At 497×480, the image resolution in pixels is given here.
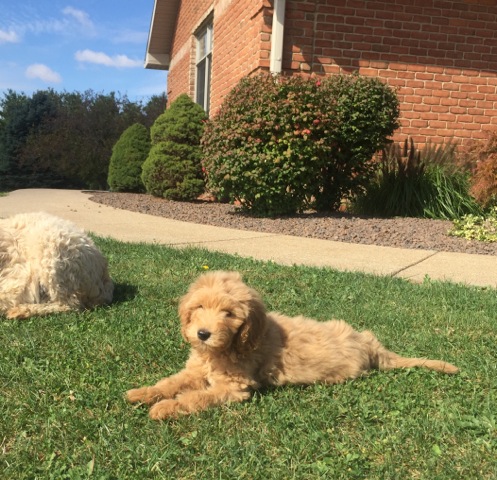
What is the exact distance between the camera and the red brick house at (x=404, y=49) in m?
11.3

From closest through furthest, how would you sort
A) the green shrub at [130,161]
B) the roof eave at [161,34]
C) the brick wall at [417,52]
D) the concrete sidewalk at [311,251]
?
1. the concrete sidewalk at [311,251]
2. the brick wall at [417,52]
3. the green shrub at [130,161]
4. the roof eave at [161,34]

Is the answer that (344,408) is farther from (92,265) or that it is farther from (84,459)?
(92,265)

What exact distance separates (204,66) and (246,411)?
57.7 feet

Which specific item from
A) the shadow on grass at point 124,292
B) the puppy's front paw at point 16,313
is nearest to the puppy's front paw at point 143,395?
the puppy's front paw at point 16,313

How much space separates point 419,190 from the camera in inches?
414

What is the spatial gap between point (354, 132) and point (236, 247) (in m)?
4.02

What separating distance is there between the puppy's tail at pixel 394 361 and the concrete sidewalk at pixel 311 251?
2380 millimetres

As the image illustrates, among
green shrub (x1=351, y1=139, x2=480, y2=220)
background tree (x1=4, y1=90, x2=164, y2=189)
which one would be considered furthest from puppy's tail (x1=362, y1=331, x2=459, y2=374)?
background tree (x1=4, y1=90, x2=164, y2=189)

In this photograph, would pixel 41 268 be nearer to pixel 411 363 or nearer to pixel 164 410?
pixel 164 410

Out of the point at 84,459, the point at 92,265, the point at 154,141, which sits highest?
the point at 154,141

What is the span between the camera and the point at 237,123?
983 centimetres

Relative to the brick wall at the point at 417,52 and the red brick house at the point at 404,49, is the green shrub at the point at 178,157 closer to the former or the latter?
the red brick house at the point at 404,49

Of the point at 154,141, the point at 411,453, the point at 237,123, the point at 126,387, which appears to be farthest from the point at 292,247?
the point at 154,141

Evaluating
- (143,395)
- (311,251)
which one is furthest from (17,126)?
(143,395)
